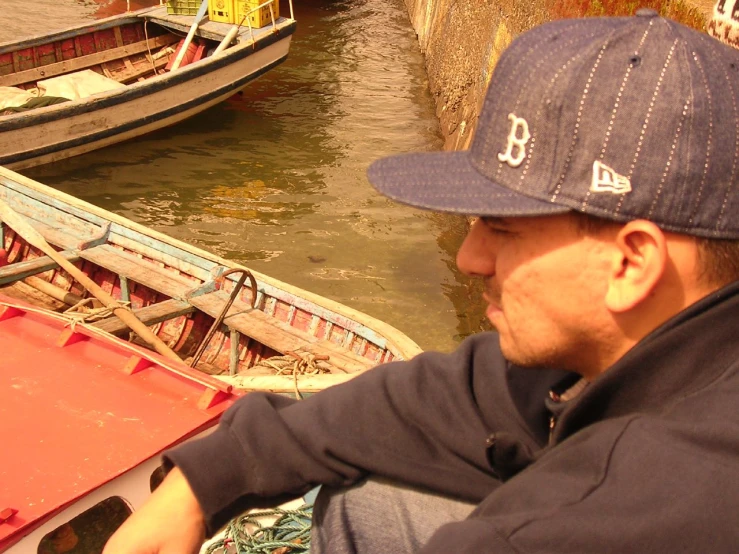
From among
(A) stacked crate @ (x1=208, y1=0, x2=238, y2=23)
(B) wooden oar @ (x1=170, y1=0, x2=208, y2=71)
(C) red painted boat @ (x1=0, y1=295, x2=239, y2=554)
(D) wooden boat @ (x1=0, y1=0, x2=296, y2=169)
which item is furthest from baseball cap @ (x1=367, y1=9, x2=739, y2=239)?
(A) stacked crate @ (x1=208, y1=0, x2=238, y2=23)

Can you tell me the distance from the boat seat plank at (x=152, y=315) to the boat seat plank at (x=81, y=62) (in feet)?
18.6

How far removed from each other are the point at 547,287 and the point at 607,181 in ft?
0.65

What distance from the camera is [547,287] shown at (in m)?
1.21

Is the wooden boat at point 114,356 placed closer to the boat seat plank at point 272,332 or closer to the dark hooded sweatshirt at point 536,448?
the boat seat plank at point 272,332

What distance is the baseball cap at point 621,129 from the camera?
1.08 meters

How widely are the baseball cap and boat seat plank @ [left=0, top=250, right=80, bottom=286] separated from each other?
4.33 meters

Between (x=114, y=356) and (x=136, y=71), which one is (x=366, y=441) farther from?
(x=136, y=71)

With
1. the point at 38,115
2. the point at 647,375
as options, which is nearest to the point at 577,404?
the point at 647,375

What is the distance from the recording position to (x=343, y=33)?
16.3 m

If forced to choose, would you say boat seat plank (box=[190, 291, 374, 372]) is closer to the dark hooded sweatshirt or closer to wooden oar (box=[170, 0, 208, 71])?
the dark hooded sweatshirt

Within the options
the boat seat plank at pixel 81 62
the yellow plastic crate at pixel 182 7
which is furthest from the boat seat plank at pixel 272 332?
the yellow plastic crate at pixel 182 7

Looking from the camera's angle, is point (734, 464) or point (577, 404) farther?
point (577, 404)

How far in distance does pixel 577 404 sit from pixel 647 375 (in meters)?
0.11

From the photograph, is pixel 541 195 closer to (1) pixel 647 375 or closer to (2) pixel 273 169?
(1) pixel 647 375
